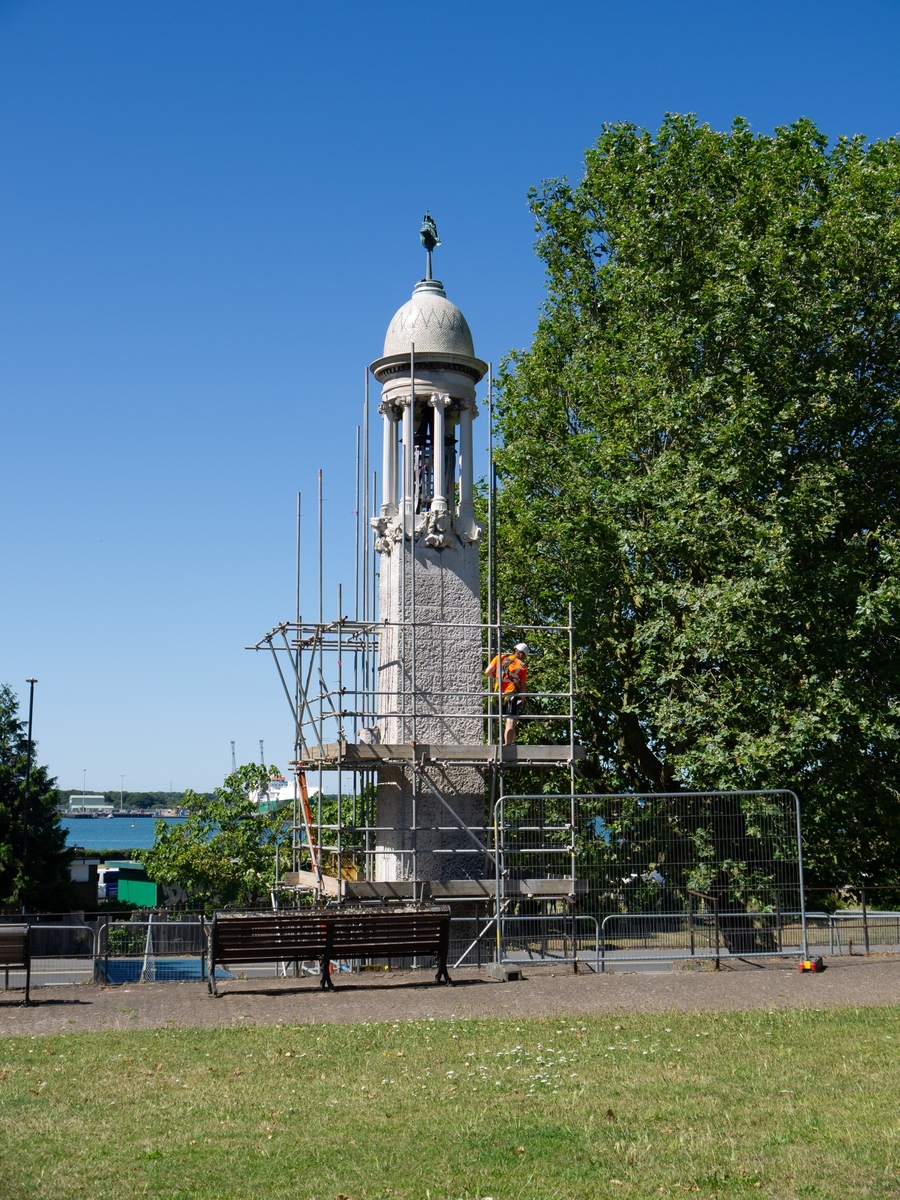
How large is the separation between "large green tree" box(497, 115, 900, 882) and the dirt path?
6.19m

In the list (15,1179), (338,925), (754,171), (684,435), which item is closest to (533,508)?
(684,435)

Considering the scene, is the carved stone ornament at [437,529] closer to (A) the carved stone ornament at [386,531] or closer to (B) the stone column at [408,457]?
(B) the stone column at [408,457]

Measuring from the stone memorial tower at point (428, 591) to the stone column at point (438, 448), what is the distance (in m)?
0.02

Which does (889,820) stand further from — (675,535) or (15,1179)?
(15,1179)

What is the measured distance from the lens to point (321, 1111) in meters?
9.25

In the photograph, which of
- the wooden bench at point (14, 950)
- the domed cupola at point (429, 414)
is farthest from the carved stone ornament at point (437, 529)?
the wooden bench at point (14, 950)

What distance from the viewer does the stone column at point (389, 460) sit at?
21531mm

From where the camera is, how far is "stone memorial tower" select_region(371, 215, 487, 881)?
20.3m

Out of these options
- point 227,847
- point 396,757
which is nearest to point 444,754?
point 396,757

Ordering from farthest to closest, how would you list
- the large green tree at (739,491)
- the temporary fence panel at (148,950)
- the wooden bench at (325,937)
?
1. the large green tree at (739,491)
2. the temporary fence panel at (148,950)
3. the wooden bench at (325,937)

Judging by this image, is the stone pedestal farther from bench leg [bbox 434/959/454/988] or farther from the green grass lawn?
the green grass lawn

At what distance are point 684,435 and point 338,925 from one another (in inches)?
521

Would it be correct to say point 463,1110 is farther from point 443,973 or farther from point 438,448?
point 438,448

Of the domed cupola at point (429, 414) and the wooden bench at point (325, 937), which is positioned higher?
the domed cupola at point (429, 414)
